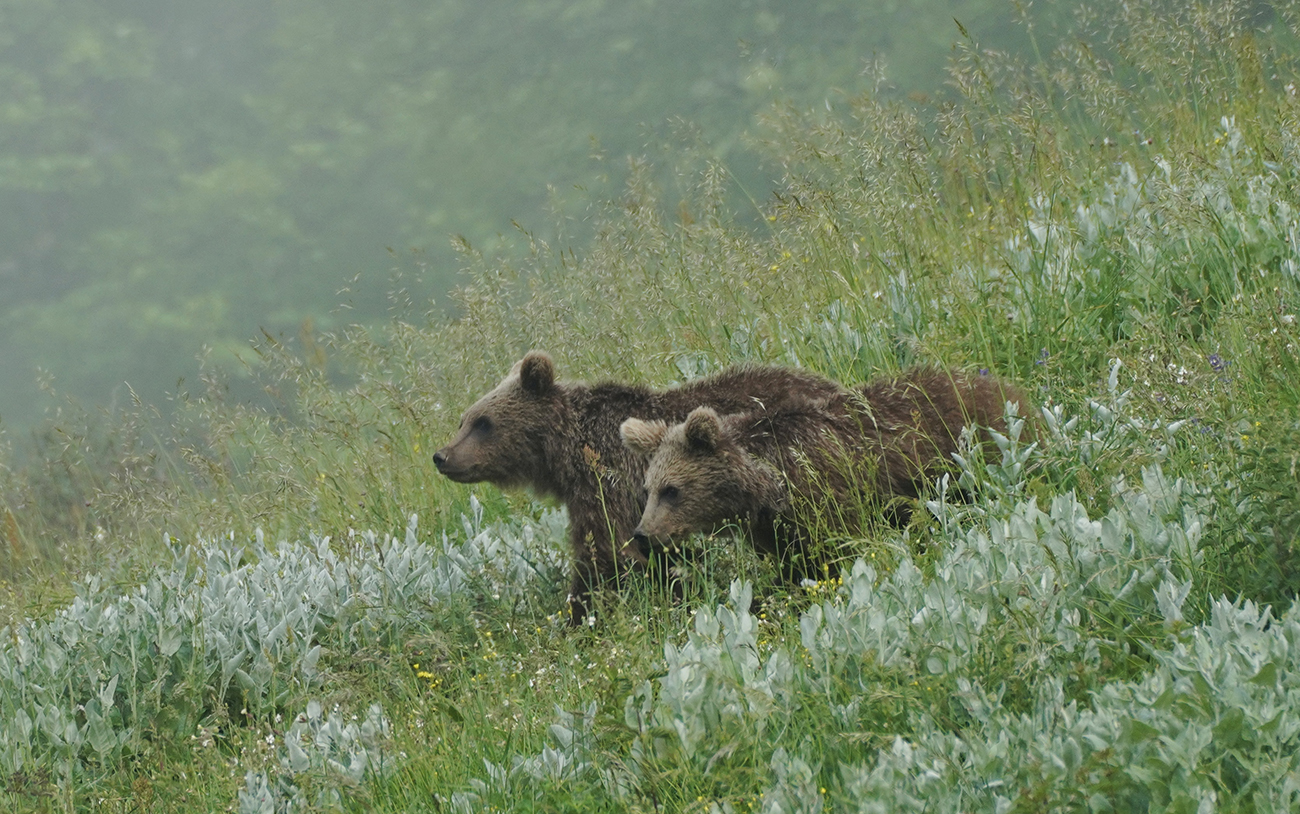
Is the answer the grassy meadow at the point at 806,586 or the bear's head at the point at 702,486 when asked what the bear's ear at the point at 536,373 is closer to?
the grassy meadow at the point at 806,586

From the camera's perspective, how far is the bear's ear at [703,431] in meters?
5.33

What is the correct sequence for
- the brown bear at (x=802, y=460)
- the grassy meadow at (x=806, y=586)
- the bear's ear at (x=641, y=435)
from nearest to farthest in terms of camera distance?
the grassy meadow at (x=806, y=586), the brown bear at (x=802, y=460), the bear's ear at (x=641, y=435)

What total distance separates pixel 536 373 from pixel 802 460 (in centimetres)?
177

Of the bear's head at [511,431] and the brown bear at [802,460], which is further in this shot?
the bear's head at [511,431]

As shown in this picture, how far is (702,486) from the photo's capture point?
5.38 metres

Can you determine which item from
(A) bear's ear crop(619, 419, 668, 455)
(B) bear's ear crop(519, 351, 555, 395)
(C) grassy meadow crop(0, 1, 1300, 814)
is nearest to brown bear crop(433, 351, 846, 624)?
(B) bear's ear crop(519, 351, 555, 395)

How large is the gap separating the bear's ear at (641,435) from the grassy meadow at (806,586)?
2.36ft

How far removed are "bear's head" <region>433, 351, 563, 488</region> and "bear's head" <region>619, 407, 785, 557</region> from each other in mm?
1059

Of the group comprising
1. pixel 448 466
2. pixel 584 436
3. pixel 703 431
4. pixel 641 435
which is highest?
pixel 703 431

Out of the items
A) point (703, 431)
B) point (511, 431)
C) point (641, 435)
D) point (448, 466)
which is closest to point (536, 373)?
point (511, 431)

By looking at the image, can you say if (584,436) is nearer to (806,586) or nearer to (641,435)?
(641,435)

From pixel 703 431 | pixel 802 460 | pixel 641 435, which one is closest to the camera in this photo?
pixel 802 460

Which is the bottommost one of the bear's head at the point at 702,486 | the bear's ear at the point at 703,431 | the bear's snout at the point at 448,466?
the bear's snout at the point at 448,466

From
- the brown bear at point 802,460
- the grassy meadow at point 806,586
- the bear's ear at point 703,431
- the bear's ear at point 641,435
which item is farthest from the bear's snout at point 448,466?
the bear's ear at point 703,431
